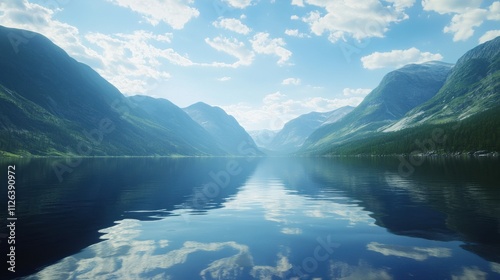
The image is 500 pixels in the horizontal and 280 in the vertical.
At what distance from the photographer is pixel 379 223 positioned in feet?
89.1

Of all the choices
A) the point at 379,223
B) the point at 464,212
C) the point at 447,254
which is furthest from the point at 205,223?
the point at 464,212

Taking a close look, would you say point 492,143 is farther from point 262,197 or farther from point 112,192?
point 112,192

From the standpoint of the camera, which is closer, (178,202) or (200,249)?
(200,249)

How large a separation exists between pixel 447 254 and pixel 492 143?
224 meters

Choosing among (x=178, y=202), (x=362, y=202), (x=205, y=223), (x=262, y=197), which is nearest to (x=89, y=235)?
(x=205, y=223)

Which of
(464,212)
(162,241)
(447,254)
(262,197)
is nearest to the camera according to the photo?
(447,254)

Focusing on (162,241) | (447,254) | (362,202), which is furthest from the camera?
(362,202)

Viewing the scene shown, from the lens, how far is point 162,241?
21.9 meters

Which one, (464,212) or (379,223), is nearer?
(379,223)

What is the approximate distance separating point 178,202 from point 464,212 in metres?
32.2

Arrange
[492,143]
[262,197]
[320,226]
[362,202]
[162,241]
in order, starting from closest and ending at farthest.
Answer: [162,241] → [320,226] → [362,202] → [262,197] → [492,143]

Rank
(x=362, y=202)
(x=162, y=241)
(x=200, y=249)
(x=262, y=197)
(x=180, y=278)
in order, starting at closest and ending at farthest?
(x=180, y=278) → (x=200, y=249) → (x=162, y=241) → (x=362, y=202) → (x=262, y=197)

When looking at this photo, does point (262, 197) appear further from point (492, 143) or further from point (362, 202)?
point (492, 143)

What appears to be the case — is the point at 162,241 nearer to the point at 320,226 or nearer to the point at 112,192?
the point at 320,226
